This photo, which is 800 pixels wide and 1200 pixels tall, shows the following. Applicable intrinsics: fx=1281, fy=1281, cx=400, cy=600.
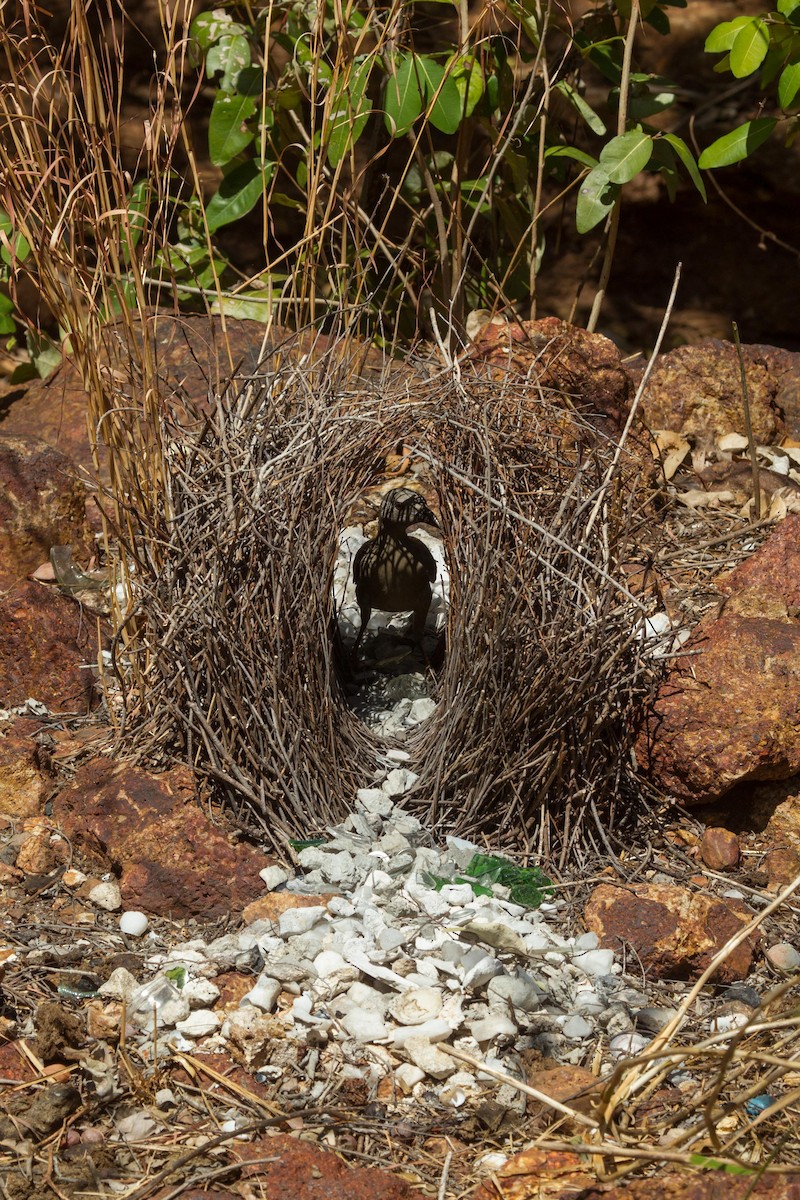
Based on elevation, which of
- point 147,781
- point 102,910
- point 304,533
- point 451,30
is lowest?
point 102,910

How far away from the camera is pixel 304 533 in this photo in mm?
2467

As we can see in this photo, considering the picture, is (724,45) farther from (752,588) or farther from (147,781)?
(147,781)

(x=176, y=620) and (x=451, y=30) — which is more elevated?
(x=451, y=30)

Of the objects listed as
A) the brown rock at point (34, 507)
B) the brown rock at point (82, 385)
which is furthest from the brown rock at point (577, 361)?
the brown rock at point (34, 507)

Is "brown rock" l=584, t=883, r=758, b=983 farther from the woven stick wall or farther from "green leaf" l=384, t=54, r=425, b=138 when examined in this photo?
"green leaf" l=384, t=54, r=425, b=138

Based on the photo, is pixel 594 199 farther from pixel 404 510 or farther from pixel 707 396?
pixel 404 510

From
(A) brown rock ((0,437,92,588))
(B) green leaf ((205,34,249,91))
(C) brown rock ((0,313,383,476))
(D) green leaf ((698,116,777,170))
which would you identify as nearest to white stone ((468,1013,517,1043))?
(A) brown rock ((0,437,92,588))

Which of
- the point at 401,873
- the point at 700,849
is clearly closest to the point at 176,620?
the point at 401,873

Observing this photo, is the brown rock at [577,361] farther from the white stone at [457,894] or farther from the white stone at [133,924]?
the white stone at [133,924]

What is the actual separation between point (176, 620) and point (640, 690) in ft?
2.97

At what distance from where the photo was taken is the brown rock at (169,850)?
2.29 metres

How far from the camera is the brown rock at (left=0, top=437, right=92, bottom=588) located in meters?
3.23

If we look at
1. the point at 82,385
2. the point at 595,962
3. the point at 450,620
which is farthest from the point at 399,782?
the point at 82,385

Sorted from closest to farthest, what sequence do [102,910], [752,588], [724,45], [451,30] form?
[102,910] < [752,588] < [724,45] < [451,30]
